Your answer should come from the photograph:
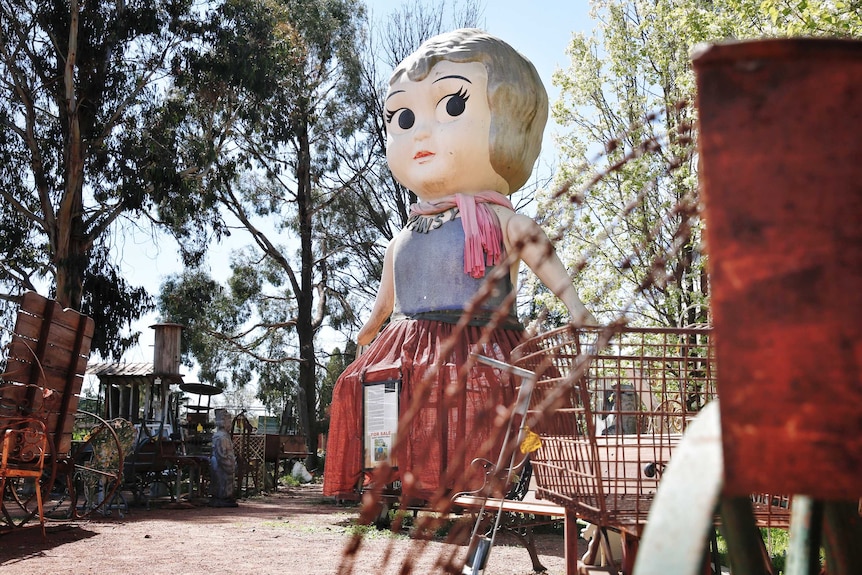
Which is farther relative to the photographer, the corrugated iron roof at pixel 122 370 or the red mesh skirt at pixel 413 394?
the corrugated iron roof at pixel 122 370

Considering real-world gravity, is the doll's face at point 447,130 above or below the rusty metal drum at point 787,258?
above

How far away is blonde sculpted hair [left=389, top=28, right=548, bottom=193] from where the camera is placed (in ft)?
21.6

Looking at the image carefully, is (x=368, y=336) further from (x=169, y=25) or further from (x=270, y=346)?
(x=270, y=346)

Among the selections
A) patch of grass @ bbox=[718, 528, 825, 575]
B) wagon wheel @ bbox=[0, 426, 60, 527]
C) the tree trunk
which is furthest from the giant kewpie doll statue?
the tree trunk

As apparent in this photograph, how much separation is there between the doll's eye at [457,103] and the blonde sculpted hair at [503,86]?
194 mm

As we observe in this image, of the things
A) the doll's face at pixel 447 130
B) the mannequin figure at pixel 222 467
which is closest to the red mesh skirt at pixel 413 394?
the doll's face at pixel 447 130

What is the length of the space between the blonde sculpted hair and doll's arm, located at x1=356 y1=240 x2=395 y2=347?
1.21m

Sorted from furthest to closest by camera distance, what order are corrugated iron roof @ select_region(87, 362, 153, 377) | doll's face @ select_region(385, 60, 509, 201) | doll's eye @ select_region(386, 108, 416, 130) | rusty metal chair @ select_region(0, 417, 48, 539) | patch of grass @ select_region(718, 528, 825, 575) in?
corrugated iron roof @ select_region(87, 362, 153, 377), doll's eye @ select_region(386, 108, 416, 130), doll's face @ select_region(385, 60, 509, 201), rusty metal chair @ select_region(0, 417, 48, 539), patch of grass @ select_region(718, 528, 825, 575)

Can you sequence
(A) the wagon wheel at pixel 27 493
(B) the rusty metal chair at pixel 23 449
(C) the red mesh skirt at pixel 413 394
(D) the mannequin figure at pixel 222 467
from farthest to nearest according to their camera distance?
(D) the mannequin figure at pixel 222 467 → (A) the wagon wheel at pixel 27 493 → (C) the red mesh skirt at pixel 413 394 → (B) the rusty metal chair at pixel 23 449

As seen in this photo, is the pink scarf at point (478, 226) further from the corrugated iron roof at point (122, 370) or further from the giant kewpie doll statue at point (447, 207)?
the corrugated iron roof at point (122, 370)

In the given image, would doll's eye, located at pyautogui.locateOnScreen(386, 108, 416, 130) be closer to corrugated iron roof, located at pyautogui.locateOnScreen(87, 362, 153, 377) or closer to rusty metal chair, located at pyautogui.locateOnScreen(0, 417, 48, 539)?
rusty metal chair, located at pyautogui.locateOnScreen(0, 417, 48, 539)

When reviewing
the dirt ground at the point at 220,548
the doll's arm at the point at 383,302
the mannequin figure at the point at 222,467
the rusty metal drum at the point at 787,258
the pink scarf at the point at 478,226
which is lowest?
the dirt ground at the point at 220,548

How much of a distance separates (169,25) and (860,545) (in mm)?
16868

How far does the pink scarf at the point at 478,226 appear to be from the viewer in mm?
6258
